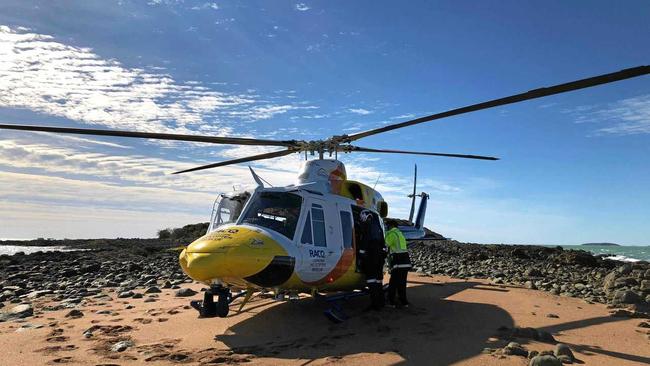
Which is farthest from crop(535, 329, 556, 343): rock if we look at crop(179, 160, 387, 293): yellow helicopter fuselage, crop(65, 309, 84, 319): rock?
crop(65, 309, 84, 319): rock

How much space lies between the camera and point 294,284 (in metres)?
Answer: 8.76

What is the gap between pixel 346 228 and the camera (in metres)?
10.6

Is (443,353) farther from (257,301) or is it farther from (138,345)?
(257,301)

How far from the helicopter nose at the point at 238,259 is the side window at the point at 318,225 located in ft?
3.91

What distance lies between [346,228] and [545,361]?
5.50 metres

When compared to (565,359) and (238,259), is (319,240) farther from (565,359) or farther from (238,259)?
(565,359)

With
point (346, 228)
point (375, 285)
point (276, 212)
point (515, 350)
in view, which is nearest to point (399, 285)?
point (375, 285)

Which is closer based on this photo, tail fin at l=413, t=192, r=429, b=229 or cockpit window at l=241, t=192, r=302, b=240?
cockpit window at l=241, t=192, r=302, b=240

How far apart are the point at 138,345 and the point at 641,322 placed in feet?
31.9

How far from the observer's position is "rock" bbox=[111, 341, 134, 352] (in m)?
7.56

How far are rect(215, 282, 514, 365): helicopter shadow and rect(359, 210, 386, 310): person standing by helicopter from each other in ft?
1.35

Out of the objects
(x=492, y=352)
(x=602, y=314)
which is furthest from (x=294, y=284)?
(x=602, y=314)

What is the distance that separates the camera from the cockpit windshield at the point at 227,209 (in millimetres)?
9859

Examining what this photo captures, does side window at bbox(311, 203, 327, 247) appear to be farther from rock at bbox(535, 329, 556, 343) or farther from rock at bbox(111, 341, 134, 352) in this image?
rock at bbox(535, 329, 556, 343)
